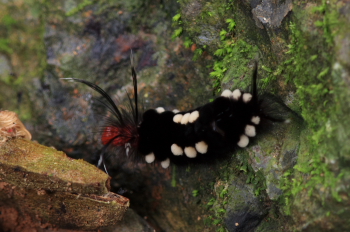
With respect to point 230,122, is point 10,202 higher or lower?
lower

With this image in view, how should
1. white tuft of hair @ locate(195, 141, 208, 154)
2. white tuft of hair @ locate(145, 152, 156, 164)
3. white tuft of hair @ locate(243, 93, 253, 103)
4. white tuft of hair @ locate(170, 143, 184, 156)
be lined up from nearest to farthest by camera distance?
white tuft of hair @ locate(243, 93, 253, 103) < white tuft of hair @ locate(195, 141, 208, 154) < white tuft of hair @ locate(170, 143, 184, 156) < white tuft of hair @ locate(145, 152, 156, 164)

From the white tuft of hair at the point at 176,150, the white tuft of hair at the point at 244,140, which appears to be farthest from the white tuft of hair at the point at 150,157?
the white tuft of hair at the point at 244,140

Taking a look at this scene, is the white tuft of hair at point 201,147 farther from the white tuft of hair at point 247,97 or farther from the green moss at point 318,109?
the green moss at point 318,109

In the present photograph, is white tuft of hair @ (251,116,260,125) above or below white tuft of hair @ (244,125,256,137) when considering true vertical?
above

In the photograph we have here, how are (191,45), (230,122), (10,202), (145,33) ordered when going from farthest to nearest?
(145,33) → (191,45) → (10,202) → (230,122)

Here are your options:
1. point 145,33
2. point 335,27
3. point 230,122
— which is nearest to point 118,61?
point 145,33

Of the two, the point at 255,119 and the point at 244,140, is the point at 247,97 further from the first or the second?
the point at 244,140

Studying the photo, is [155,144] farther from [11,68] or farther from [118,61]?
[11,68]

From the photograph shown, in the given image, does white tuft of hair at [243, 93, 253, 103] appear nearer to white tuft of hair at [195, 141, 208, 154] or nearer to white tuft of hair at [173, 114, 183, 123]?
white tuft of hair at [195, 141, 208, 154]

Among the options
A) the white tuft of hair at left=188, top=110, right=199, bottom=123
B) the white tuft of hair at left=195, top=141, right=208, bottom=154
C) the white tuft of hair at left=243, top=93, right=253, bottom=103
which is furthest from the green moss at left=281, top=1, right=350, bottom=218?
the white tuft of hair at left=188, top=110, right=199, bottom=123
